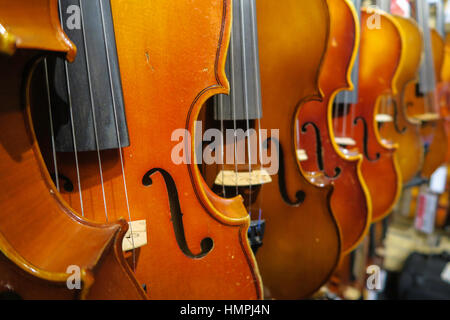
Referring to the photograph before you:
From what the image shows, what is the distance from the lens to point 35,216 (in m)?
0.46

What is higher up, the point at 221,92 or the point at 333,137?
the point at 221,92

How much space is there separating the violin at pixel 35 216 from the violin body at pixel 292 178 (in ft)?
1.87

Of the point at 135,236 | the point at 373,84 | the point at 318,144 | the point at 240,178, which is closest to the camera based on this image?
the point at 135,236

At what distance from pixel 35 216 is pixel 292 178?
700 millimetres

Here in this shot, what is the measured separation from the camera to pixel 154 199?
656 millimetres

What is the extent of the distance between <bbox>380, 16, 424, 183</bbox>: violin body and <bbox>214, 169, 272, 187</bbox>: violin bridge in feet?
3.06

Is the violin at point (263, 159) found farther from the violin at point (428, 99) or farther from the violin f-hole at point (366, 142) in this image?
the violin at point (428, 99)

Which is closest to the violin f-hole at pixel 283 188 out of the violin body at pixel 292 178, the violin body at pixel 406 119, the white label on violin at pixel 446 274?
the violin body at pixel 292 178

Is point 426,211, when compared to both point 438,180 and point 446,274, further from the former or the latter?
point 446,274

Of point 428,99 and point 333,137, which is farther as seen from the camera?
point 428,99

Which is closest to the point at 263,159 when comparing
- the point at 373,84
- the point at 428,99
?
the point at 373,84

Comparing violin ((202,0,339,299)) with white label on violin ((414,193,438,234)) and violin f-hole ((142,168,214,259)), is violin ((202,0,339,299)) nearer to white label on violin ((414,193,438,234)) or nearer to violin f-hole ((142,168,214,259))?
violin f-hole ((142,168,214,259))

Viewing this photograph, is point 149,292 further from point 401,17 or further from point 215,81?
point 401,17

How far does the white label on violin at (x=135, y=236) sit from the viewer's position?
0.61 meters
